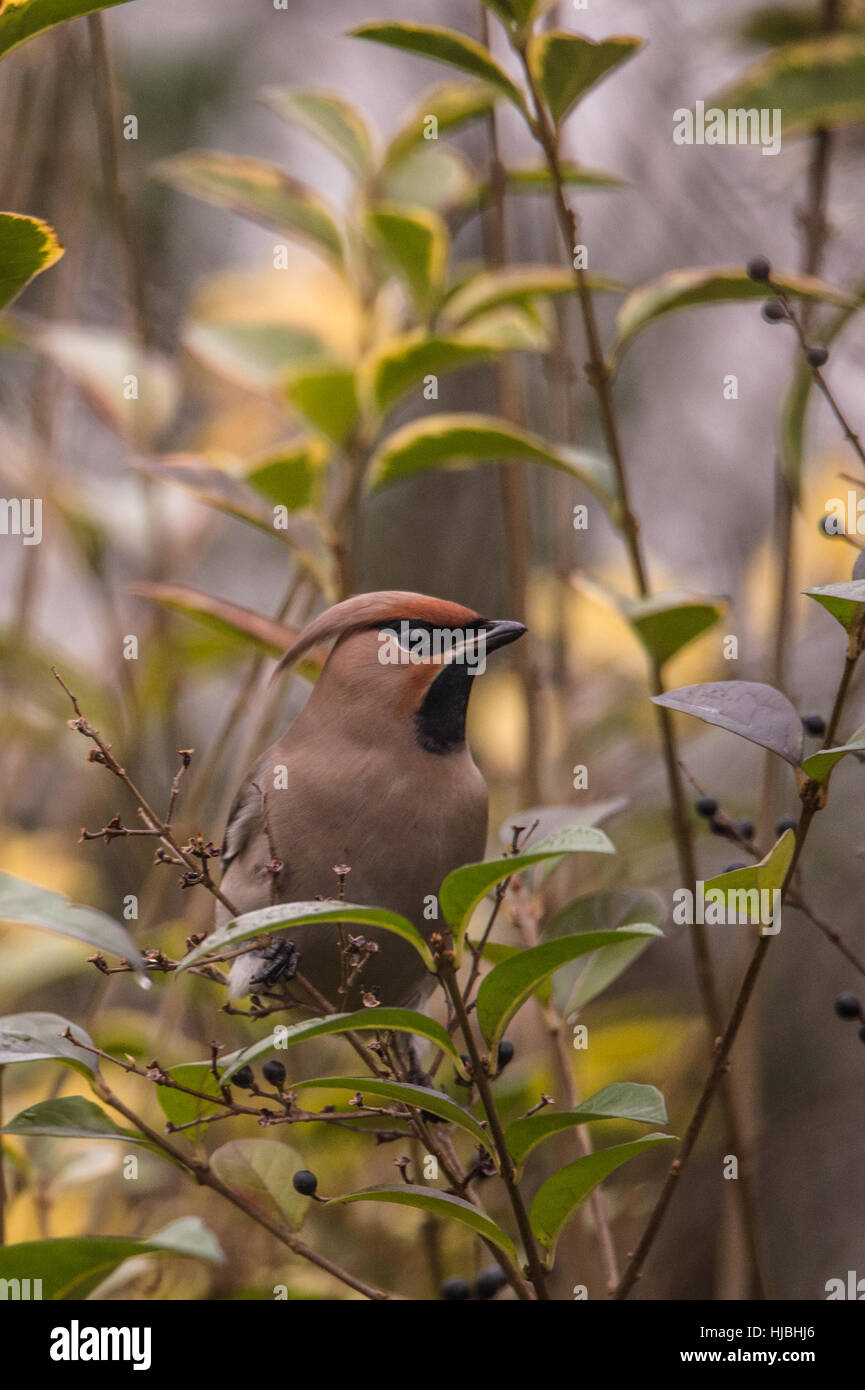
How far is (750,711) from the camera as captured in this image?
3.62 feet

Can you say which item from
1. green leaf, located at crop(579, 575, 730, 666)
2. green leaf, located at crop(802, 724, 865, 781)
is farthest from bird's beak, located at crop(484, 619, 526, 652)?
green leaf, located at crop(802, 724, 865, 781)

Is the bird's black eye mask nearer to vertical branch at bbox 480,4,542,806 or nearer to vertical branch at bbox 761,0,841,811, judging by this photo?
vertical branch at bbox 480,4,542,806

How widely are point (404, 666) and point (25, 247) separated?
627 mm

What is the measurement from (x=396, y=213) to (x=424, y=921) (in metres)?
0.89

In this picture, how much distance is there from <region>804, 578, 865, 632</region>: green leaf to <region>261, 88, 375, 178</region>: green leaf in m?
1.24

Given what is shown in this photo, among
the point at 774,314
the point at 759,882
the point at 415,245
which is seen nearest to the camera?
the point at 759,882

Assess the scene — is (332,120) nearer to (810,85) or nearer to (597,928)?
(810,85)

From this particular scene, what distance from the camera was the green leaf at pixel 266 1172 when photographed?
1.30 metres

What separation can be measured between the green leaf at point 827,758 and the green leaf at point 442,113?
121cm

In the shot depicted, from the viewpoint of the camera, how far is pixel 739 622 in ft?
9.38

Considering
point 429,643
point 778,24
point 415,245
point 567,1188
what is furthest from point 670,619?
point 778,24

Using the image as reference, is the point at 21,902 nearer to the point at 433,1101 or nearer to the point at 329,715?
the point at 433,1101

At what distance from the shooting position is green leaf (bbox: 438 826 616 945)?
3.17 feet
